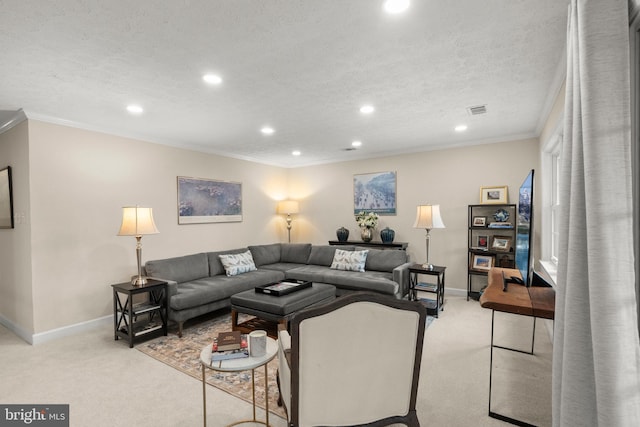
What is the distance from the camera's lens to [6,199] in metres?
3.72

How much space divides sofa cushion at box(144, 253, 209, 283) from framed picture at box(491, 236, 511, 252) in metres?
4.19

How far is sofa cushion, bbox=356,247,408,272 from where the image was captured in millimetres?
4781

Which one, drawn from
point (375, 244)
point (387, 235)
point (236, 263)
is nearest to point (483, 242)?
point (387, 235)

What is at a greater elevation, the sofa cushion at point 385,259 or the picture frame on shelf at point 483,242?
the picture frame on shelf at point 483,242

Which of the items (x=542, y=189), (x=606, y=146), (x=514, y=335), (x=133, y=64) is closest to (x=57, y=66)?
(x=133, y=64)

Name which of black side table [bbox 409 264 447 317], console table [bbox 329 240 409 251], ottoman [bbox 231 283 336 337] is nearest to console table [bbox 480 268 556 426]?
black side table [bbox 409 264 447 317]

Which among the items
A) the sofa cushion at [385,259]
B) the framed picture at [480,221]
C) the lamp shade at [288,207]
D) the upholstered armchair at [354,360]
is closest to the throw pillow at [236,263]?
the lamp shade at [288,207]

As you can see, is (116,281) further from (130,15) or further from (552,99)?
(552,99)

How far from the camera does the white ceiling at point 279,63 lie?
70.1 inches

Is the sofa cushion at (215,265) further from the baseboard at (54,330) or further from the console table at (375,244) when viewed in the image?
the console table at (375,244)

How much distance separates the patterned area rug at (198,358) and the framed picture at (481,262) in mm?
3327

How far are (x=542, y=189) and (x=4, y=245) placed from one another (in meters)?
6.81

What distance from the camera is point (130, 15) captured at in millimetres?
1774

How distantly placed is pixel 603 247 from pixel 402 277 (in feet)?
10.9
